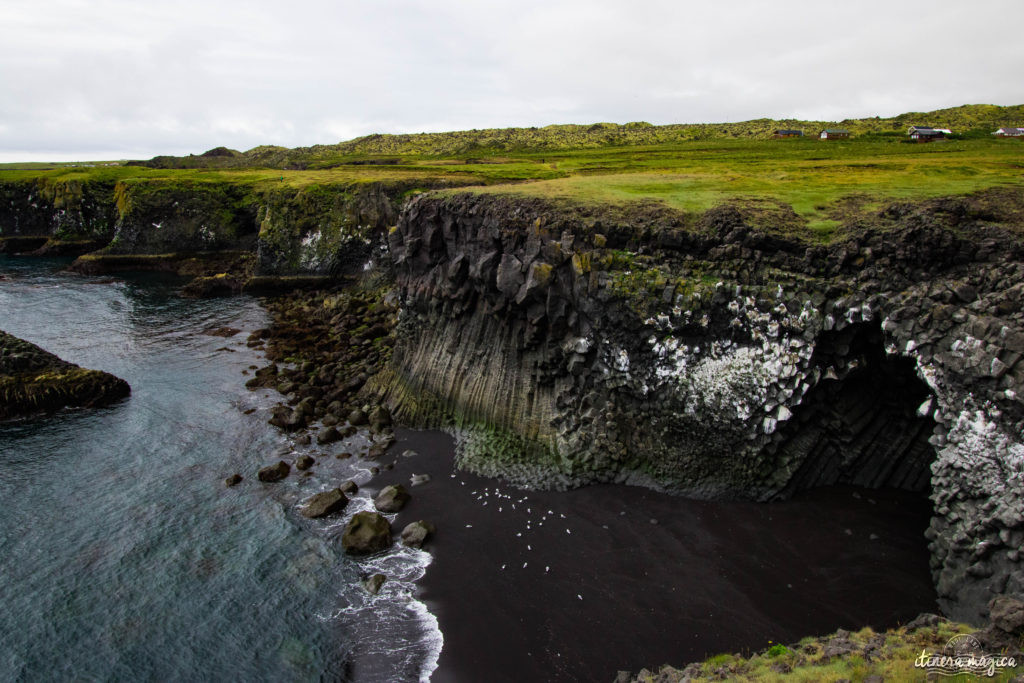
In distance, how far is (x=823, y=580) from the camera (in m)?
18.8

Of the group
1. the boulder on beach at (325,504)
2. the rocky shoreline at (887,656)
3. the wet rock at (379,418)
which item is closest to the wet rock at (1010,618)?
the rocky shoreline at (887,656)

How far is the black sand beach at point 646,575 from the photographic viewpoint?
17.0 meters

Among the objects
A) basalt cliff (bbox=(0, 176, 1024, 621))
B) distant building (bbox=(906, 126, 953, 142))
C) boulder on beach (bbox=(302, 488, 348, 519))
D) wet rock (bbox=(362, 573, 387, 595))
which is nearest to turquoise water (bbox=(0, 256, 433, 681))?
wet rock (bbox=(362, 573, 387, 595))

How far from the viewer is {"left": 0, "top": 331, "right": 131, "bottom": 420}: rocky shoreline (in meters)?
33.5

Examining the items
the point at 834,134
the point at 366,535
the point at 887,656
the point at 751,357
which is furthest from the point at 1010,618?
the point at 834,134

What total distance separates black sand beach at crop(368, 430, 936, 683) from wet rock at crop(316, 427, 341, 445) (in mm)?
8262

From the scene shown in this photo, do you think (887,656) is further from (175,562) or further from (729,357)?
(175,562)

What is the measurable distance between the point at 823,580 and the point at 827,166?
34045 mm

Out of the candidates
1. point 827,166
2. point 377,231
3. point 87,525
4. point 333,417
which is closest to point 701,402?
point 333,417

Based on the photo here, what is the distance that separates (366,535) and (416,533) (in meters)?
1.96

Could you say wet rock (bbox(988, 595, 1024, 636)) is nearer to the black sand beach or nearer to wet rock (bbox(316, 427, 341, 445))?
the black sand beach

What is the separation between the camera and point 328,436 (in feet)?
101

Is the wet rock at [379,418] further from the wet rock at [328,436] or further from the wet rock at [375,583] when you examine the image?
the wet rock at [375,583]

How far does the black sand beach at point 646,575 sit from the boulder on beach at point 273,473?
7286mm
